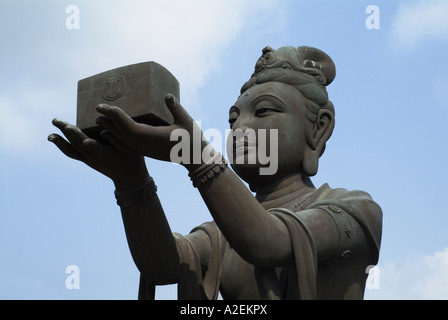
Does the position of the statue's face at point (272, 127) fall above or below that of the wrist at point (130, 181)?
above

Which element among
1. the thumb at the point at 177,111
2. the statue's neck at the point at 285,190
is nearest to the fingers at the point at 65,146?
the thumb at the point at 177,111

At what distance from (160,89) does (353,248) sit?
2.00m

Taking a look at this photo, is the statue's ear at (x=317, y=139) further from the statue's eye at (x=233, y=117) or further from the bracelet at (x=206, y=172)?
the bracelet at (x=206, y=172)

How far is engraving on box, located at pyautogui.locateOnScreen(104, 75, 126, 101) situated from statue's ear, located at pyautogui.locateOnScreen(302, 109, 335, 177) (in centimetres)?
190

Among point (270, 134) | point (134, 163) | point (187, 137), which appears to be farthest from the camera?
point (270, 134)

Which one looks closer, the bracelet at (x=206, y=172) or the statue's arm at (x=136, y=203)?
the bracelet at (x=206, y=172)

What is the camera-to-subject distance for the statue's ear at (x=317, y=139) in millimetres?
7047

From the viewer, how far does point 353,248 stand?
6.38 meters

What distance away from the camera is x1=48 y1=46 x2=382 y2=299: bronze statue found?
18.7 feet

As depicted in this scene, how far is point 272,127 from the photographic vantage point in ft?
22.5

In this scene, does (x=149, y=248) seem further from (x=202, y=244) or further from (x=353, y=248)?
(x=353, y=248)

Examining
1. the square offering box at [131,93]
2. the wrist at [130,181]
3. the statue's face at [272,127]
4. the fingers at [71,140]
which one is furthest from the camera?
the statue's face at [272,127]

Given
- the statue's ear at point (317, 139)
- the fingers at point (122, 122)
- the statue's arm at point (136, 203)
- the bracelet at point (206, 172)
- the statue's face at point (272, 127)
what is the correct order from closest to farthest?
the fingers at point (122, 122)
the bracelet at point (206, 172)
the statue's arm at point (136, 203)
the statue's face at point (272, 127)
the statue's ear at point (317, 139)
